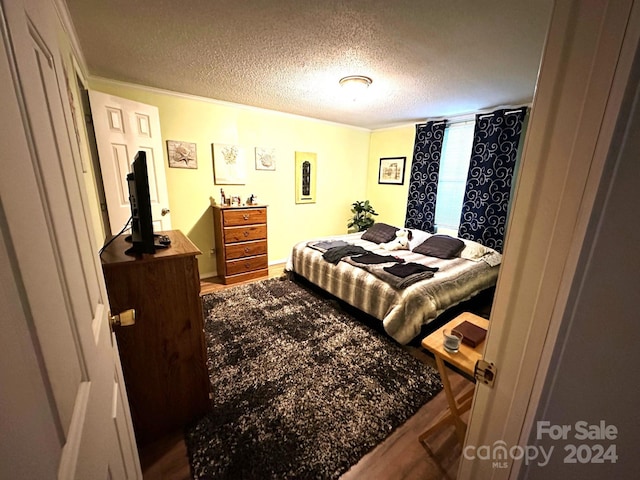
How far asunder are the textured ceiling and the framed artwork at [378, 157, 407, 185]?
1516 mm

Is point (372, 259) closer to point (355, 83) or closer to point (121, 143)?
point (355, 83)

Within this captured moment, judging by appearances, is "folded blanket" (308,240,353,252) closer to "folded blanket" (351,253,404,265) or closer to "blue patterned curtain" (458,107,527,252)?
"folded blanket" (351,253,404,265)

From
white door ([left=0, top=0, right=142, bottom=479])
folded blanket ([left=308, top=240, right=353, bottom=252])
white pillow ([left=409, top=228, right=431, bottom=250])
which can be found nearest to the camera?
white door ([left=0, top=0, right=142, bottom=479])

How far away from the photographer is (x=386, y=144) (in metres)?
4.65

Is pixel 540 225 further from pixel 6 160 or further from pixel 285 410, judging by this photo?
pixel 285 410

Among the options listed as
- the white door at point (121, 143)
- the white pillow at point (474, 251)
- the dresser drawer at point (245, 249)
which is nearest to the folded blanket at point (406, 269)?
the white pillow at point (474, 251)

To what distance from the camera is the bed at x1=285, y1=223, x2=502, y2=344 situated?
2174 millimetres

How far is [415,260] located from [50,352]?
3.04 meters

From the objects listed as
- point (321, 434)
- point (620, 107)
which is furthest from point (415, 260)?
point (620, 107)

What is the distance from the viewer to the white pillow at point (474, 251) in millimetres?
3055

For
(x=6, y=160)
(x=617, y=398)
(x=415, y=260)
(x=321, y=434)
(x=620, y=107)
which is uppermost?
(x=620, y=107)

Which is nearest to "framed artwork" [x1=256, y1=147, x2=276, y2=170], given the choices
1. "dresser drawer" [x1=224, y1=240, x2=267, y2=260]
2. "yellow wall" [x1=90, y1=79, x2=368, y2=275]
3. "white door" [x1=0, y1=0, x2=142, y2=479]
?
"yellow wall" [x1=90, y1=79, x2=368, y2=275]

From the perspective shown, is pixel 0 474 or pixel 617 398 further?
pixel 617 398

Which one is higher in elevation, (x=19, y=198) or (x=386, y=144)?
(x=386, y=144)
